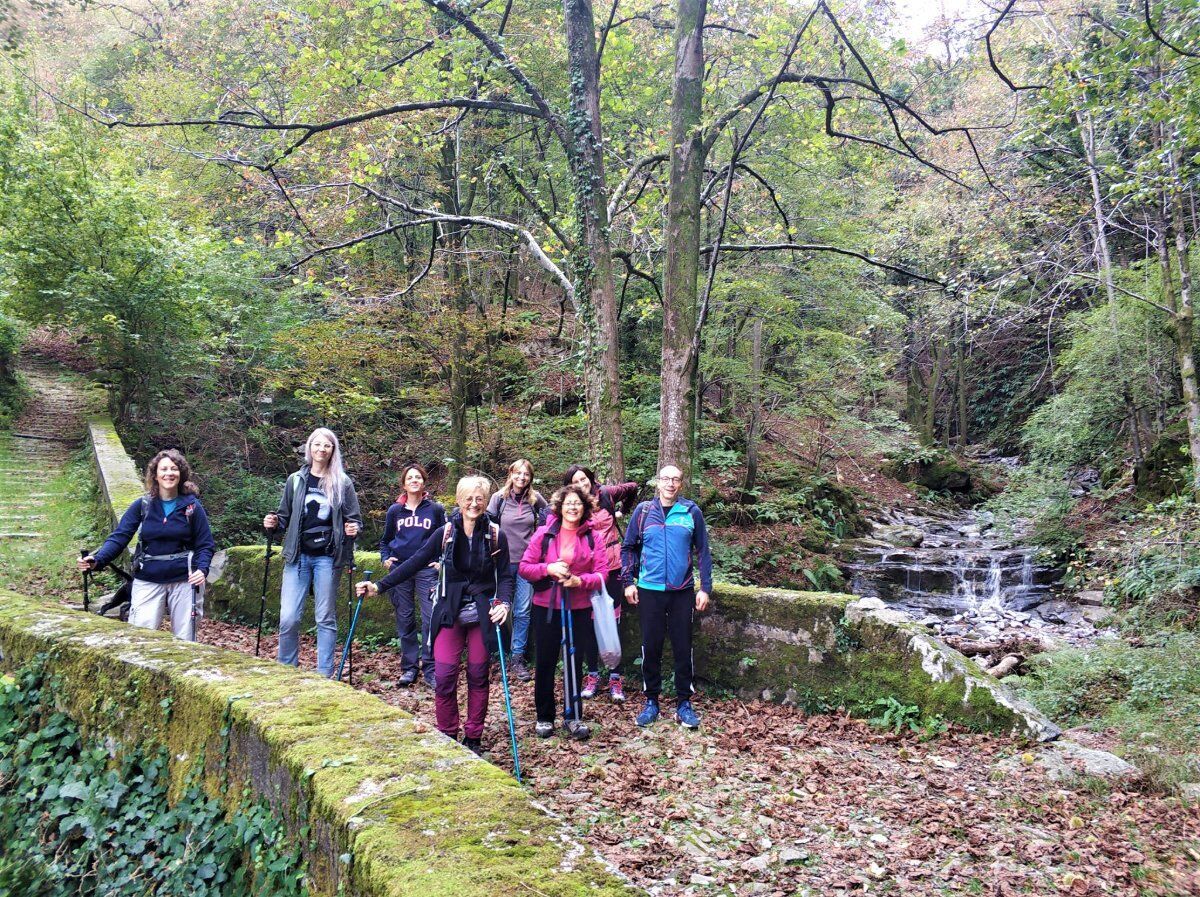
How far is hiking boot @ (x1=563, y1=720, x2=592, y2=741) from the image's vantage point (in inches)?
199

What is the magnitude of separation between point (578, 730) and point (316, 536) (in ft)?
8.05

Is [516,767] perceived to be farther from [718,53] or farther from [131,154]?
[131,154]

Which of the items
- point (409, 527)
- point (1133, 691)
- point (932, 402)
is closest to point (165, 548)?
point (409, 527)

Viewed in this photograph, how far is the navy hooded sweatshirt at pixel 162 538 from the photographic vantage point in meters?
5.37

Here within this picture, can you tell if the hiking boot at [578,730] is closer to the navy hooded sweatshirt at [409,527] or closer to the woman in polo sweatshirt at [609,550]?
the woman in polo sweatshirt at [609,550]

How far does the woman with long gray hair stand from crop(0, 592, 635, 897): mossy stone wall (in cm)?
104

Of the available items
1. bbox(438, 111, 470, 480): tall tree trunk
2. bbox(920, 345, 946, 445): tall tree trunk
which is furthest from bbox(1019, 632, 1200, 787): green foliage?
bbox(920, 345, 946, 445): tall tree trunk

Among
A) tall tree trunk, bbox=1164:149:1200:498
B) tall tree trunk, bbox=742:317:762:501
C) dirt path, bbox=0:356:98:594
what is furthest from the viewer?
tall tree trunk, bbox=742:317:762:501

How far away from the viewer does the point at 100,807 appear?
3.62m

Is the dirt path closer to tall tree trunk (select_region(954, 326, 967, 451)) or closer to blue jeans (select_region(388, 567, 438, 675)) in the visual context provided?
blue jeans (select_region(388, 567, 438, 675))

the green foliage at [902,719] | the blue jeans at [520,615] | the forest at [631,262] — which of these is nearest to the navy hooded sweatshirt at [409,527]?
the blue jeans at [520,615]

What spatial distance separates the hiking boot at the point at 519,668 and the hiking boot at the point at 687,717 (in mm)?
1739

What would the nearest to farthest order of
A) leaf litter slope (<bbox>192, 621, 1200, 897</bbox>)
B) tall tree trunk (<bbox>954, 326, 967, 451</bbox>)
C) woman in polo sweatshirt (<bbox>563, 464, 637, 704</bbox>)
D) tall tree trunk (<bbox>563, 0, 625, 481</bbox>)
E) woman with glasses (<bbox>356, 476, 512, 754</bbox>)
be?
leaf litter slope (<bbox>192, 621, 1200, 897</bbox>) < woman with glasses (<bbox>356, 476, 512, 754</bbox>) < woman in polo sweatshirt (<bbox>563, 464, 637, 704</bbox>) < tall tree trunk (<bbox>563, 0, 625, 481</bbox>) < tall tree trunk (<bbox>954, 326, 967, 451</bbox>)

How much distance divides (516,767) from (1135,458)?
14123mm
